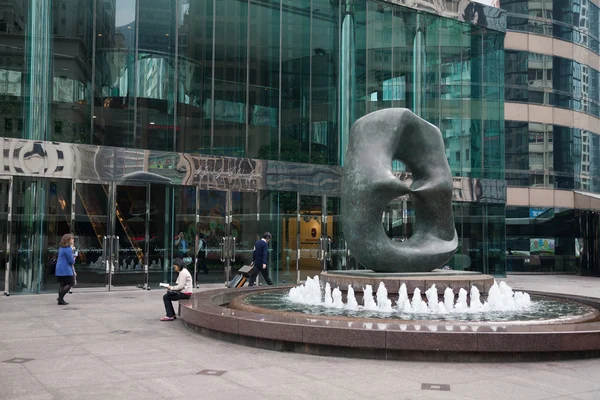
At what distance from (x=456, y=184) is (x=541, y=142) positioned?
11.0 metres

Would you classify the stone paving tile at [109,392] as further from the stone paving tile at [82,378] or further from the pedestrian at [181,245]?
the pedestrian at [181,245]

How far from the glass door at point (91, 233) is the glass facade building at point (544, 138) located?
23.9m

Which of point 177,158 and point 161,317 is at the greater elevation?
point 177,158

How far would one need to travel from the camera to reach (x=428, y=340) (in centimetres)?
830

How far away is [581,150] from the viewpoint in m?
36.8

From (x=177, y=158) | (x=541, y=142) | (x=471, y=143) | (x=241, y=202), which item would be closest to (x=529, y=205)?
(x=541, y=142)

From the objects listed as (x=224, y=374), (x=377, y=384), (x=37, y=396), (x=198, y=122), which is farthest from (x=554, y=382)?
(x=198, y=122)

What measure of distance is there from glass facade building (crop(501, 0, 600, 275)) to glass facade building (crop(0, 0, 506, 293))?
8.80 metres

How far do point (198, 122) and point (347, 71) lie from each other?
6.96 meters

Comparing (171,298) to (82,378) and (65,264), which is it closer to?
(65,264)

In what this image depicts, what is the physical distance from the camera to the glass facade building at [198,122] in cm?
1823

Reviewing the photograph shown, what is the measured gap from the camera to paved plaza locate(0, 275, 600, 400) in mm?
6668

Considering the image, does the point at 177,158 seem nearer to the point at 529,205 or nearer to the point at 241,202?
the point at 241,202

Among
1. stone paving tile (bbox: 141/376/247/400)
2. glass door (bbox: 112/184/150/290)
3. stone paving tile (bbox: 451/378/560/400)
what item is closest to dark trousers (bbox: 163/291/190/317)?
stone paving tile (bbox: 141/376/247/400)
